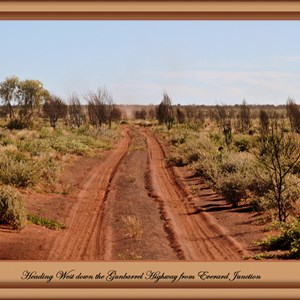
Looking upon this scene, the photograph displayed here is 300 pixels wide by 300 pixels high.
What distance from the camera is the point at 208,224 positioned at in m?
14.4

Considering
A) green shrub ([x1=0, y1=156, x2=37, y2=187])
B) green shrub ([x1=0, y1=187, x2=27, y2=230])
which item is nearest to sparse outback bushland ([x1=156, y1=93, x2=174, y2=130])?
green shrub ([x1=0, y1=156, x2=37, y2=187])

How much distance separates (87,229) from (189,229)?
9.40ft

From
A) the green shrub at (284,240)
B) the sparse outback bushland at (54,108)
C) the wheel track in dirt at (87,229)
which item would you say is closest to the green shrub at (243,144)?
the wheel track in dirt at (87,229)

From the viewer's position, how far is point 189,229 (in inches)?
543

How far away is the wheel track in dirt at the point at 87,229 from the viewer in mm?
11234

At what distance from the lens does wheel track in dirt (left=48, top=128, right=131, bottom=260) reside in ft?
36.9

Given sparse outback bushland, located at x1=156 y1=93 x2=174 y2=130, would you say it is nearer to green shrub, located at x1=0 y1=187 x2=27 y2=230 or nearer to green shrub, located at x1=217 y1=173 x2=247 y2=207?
green shrub, located at x1=217 y1=173 x2=247 y2=207

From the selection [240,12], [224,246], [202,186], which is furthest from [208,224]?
[240,12]

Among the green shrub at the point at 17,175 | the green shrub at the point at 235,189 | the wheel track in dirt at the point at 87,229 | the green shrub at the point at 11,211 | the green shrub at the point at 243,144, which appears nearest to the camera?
the wheel track in dirt at the point at 87,229

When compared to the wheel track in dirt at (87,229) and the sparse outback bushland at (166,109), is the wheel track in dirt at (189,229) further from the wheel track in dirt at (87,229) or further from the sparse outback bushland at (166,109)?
the sparse outback bushland at (166,109)

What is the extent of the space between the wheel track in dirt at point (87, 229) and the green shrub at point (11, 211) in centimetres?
116

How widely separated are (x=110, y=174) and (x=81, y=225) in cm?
1102

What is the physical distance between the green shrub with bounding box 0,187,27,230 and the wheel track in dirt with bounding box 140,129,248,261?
3960 mm

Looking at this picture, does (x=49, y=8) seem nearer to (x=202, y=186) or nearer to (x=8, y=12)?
(x=8, y=12)
